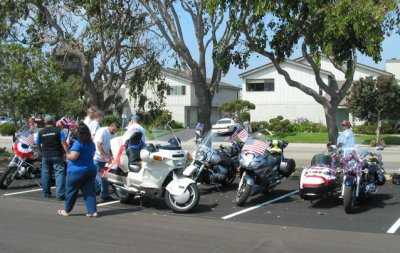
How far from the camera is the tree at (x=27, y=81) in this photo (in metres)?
18.3

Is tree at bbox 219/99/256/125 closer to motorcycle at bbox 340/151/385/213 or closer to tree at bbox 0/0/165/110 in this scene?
tree at bbox 0/0/165/110

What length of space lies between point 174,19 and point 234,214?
9.14 metres

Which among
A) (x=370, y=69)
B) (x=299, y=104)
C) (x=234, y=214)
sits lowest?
(x=234, y=214)

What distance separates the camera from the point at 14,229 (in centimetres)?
832

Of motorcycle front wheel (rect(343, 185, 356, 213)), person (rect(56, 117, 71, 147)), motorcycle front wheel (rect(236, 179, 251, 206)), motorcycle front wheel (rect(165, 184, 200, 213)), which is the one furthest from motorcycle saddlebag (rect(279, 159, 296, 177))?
person (rect(56, 117, 71, 147))

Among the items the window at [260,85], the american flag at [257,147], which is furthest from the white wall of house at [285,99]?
the american flag at [257,147]

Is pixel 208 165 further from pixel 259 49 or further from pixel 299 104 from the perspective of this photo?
pixel 299 104

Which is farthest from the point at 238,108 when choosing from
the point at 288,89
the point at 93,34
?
the point at 93,34

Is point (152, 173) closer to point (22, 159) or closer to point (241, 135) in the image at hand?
point (241, 135)

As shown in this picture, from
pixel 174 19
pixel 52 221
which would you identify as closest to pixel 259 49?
pixel 174 19

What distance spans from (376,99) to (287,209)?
28398 mm

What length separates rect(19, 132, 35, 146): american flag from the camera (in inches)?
518

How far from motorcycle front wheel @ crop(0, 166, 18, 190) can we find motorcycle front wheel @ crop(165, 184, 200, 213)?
505 centimetres

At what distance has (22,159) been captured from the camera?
13.3m
